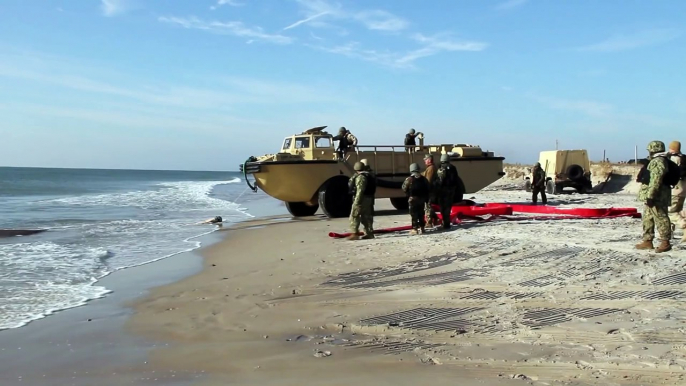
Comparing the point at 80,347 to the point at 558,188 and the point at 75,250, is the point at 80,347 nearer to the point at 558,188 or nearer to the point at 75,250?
the point at 75,250

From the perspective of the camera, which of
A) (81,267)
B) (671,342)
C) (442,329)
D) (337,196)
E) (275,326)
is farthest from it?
(337,196)

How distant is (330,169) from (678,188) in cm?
823

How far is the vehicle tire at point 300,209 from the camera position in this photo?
659 inches

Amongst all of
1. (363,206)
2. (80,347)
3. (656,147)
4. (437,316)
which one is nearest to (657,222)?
(656,147)

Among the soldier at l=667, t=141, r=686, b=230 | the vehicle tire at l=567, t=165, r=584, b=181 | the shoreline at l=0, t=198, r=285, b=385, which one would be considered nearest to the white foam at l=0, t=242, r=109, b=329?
the shoreline at l=0, t=198, r=285, b=385

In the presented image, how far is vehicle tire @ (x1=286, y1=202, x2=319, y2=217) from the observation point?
1675 cm

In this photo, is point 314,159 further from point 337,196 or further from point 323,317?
point 323,317

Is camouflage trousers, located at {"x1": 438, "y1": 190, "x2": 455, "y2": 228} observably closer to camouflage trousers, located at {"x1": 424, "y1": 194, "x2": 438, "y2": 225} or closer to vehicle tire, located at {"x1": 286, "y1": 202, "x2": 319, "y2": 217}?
camouflage trousers, located at {"x1": 424, "y1": 194, "x2": 438, "y2": 225}

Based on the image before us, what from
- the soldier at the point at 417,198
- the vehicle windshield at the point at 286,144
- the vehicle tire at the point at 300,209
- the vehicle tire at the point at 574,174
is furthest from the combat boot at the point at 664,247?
the vehicle tire at the point at 574,174

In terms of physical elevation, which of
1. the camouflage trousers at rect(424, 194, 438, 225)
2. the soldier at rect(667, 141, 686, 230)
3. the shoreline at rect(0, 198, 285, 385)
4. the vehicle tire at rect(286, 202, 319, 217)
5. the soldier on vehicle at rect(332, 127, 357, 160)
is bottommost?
the shoreline at rect(0, 198, 285, 385)

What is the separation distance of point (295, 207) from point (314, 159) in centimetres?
204

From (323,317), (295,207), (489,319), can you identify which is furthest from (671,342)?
(295,207)

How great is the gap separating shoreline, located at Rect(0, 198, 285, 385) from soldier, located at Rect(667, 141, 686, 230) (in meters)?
6.34

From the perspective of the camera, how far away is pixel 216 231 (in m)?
14.0
